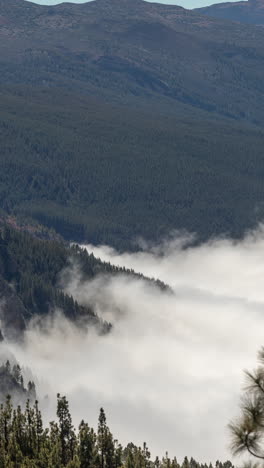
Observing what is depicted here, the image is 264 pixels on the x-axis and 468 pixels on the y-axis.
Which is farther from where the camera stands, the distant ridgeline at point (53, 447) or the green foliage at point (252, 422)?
the distant ridgeline at point (53, 447)

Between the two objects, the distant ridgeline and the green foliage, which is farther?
the distant ridgeline

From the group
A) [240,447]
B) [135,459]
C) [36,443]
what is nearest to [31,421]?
[36,443]

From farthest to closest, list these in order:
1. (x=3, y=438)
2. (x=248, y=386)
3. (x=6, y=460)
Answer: (x=3, y=438), (x=6, y=460), (x=248, y=386)

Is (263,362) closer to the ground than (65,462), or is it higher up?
higher up

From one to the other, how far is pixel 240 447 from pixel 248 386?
270 cm

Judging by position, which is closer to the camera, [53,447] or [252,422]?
[252,422]

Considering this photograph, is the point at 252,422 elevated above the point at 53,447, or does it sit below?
above

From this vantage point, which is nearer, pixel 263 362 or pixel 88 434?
pixel 263 362

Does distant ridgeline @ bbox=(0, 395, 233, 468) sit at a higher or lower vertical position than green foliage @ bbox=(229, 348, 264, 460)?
lower

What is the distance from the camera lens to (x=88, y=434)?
92.4m

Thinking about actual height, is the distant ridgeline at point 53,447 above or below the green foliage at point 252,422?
below

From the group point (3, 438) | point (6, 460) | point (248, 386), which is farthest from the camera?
point (3, 438)

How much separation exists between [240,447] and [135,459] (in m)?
40.2

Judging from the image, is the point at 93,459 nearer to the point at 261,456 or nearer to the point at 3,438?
the point at 3,438
